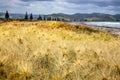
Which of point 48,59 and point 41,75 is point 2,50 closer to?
point 48,59

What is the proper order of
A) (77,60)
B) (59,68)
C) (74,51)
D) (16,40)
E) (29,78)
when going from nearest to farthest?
(29,78) < (59,68) < (77,60) < (74,51) < (16,40)

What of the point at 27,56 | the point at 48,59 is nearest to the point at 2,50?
the point at 27,56

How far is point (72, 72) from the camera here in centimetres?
931

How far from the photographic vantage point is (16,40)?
13.6 m

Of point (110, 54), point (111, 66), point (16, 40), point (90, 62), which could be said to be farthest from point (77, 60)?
point (16, 40)

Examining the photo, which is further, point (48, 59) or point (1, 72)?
point (48, 59)

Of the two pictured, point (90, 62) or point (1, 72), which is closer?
point (1, 72)

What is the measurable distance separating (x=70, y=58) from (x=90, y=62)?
837mm

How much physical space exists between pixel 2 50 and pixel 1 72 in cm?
204

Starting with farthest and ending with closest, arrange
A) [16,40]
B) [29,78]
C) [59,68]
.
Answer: [16,40], [59,68], [29,78]

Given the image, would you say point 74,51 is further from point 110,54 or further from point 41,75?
point 41,75

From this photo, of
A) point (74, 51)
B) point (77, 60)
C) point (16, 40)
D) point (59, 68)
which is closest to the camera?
point (59, 68)

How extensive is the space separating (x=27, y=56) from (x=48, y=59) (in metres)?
0.80

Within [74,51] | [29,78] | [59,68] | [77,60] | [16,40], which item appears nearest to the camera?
[29,78]
